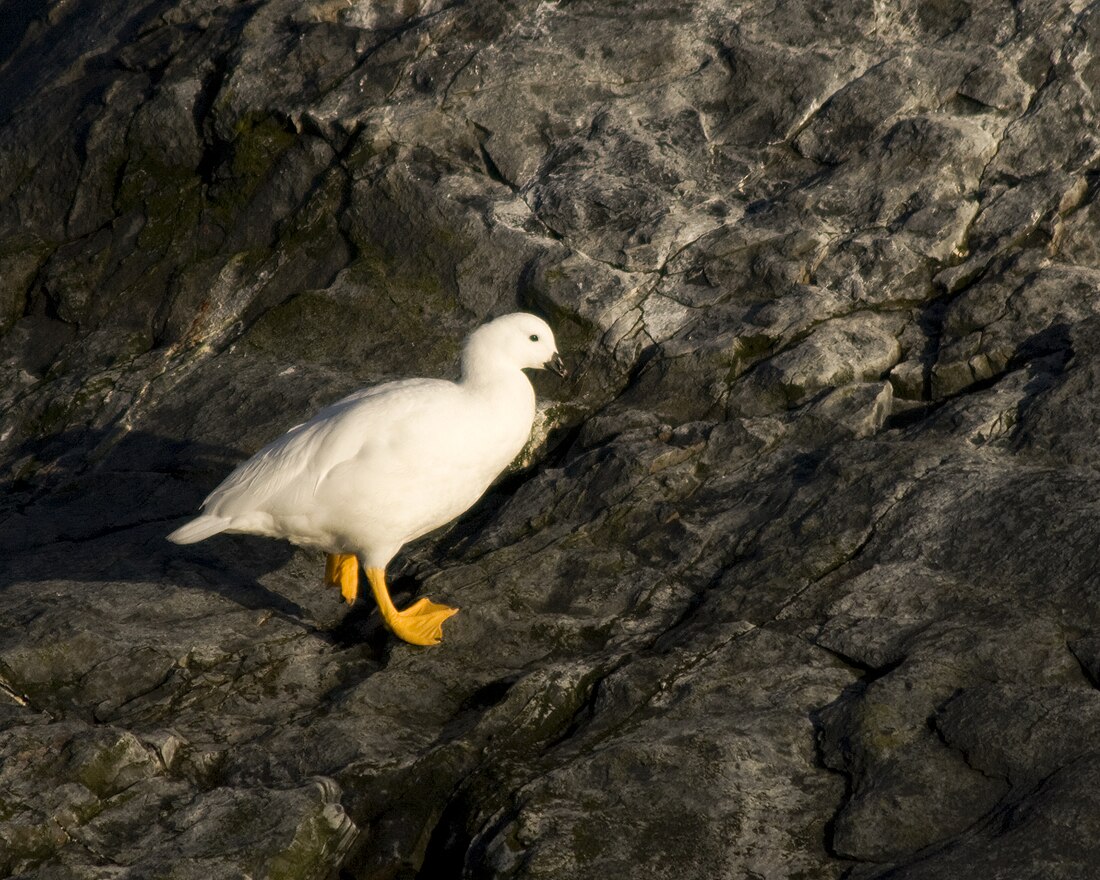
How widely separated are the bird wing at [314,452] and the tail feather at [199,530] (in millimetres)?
78

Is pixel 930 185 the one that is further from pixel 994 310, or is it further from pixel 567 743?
pixel 567 743

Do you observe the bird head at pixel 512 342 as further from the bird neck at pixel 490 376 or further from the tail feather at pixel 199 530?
the tail feather at pixel 199 530

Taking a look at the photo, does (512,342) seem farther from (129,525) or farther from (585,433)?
(129,525)

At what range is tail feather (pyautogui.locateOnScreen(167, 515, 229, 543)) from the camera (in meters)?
7.56

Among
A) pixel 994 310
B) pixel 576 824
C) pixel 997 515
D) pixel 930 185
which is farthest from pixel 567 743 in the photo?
pixel 930 185

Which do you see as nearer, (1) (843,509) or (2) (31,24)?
(1) (843,509)

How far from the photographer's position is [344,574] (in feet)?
26.8

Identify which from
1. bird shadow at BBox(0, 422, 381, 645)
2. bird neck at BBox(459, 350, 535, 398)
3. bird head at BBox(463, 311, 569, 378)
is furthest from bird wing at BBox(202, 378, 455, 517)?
bird shadow at BBox(0, 422, 381, 645)

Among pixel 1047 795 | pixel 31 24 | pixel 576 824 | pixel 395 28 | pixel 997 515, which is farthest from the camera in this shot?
pixel 31 24

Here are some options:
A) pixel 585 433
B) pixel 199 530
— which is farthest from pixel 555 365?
pixel 199 530

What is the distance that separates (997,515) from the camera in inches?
271

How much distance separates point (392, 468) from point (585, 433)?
2.03 m

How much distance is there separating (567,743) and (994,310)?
4.62 m

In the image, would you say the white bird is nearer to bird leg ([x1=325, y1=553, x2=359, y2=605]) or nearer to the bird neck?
the bird neck
